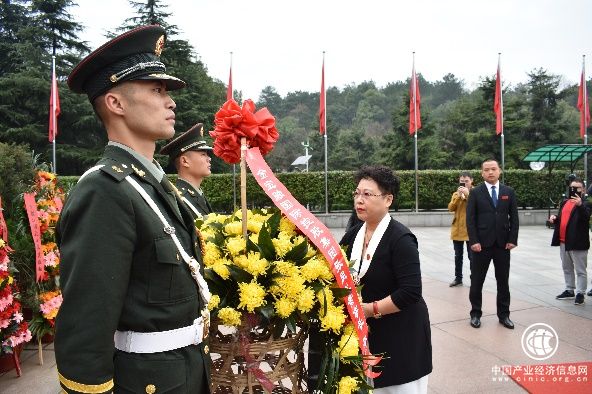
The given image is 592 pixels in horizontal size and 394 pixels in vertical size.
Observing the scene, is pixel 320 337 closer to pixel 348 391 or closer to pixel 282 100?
pixel 348 391

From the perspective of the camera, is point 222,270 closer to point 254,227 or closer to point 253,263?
point 253,263

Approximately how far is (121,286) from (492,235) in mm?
4599

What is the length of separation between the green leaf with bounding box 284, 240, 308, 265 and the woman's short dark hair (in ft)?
3.26

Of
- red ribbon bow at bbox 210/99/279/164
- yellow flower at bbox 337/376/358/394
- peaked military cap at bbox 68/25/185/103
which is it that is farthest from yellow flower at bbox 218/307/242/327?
peaked military cap at bbox 68/25/185/103

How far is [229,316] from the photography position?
5.41 feet

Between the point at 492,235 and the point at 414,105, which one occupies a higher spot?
the point at 414,105

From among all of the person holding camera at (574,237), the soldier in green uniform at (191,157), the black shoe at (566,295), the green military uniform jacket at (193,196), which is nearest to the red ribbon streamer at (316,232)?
the green military uniform jacket at (193,196)

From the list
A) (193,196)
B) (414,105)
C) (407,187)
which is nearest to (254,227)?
(193,196)

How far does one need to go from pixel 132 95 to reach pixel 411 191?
16439 millimetres

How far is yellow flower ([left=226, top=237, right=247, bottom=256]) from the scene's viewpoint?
1771mm

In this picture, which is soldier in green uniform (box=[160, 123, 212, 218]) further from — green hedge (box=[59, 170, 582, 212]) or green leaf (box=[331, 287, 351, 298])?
green hedge (box=[59, 170, 582, 212])

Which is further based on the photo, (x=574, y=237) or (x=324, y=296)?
(x=574, y=237)

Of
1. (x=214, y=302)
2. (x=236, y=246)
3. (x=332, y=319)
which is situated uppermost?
(x=236, y=246)

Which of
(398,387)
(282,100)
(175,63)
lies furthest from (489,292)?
(282,100)
